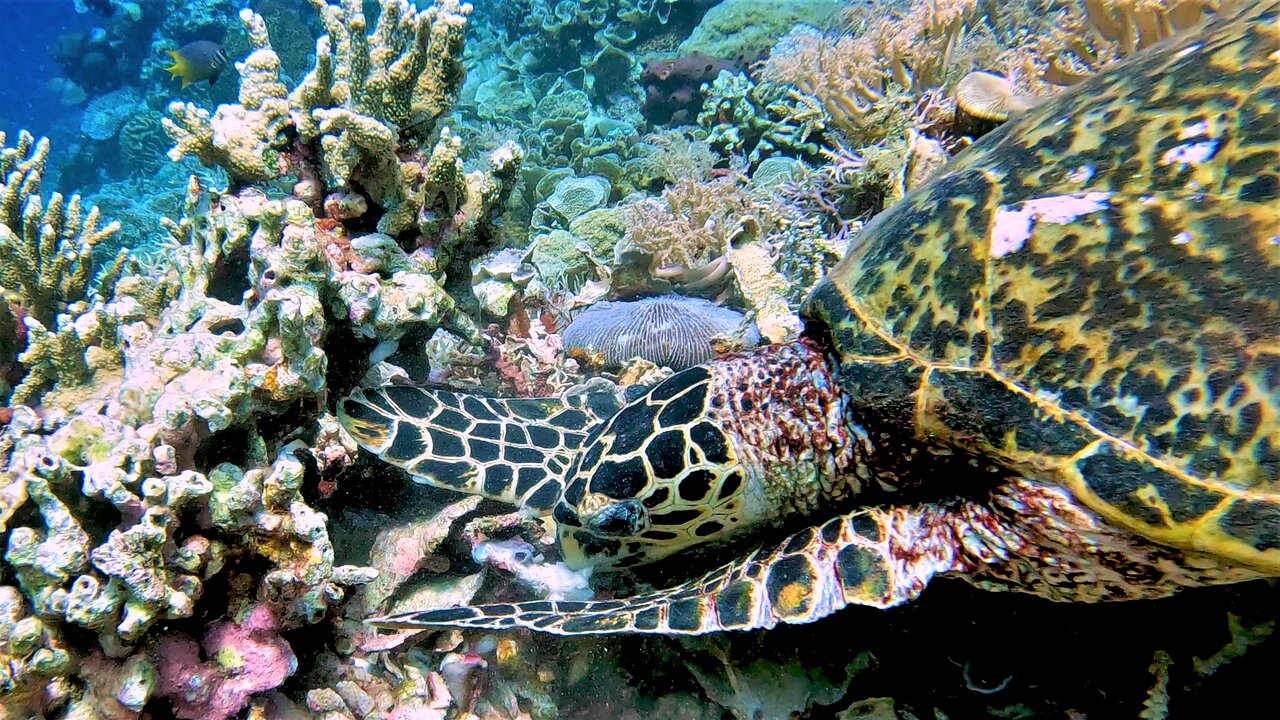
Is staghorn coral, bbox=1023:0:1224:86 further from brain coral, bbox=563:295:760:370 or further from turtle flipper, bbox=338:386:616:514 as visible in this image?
turtle flipper, bbox=338:386:616:514

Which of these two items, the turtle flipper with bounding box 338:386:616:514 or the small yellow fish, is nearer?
the turtle flipper with bounding box 338:386:616:514

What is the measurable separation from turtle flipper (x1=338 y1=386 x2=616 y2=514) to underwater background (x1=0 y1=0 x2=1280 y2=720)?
100 mm

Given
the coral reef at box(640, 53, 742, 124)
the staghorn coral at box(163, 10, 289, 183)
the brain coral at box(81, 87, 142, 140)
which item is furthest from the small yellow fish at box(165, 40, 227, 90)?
the staghorn coral at box(163, 10, 289, 183)

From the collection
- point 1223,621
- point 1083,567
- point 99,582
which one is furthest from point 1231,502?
point 99,582

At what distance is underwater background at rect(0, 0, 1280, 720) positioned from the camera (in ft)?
5.13

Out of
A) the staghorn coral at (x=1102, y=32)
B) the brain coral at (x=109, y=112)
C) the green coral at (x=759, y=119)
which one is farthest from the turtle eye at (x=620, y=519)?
the brain coral at (x=109, y=112)

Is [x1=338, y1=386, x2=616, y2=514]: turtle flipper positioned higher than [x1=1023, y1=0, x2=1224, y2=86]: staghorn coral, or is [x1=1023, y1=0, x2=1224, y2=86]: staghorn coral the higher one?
[x1=1023, y1=0, x2=1224, y2=86]: staghorn coral

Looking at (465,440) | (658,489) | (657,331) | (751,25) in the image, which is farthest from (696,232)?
(751,25)

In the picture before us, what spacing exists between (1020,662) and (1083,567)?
0.39 metres

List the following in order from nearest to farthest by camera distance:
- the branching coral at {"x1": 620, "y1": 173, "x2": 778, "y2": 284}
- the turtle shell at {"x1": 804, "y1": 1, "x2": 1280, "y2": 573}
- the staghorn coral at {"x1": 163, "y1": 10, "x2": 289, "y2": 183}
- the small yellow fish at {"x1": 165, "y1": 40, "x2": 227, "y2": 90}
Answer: the turtle shell at {"x1": 804, "y1": 1, "x2": 1280, "y2": 573}, the staghorn coral at {"x1": 163, "y1": 10, "x2": 289, "y2": 183}, the branching coral at {"x1": 620, "y1": 173, "x2": 778, "y2": 284}, the small yellow fish at {"x1": 165, "y1": 40, "x2": 227, "y2": 90}

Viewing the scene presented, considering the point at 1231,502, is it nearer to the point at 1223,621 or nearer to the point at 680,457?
the point at 1223,621

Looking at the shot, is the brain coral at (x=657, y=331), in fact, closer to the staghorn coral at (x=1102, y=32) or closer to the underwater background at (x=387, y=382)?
the underwater background at (x=387, y=382)

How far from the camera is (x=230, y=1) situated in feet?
53.7

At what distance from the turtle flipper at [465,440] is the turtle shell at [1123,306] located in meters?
1.44
